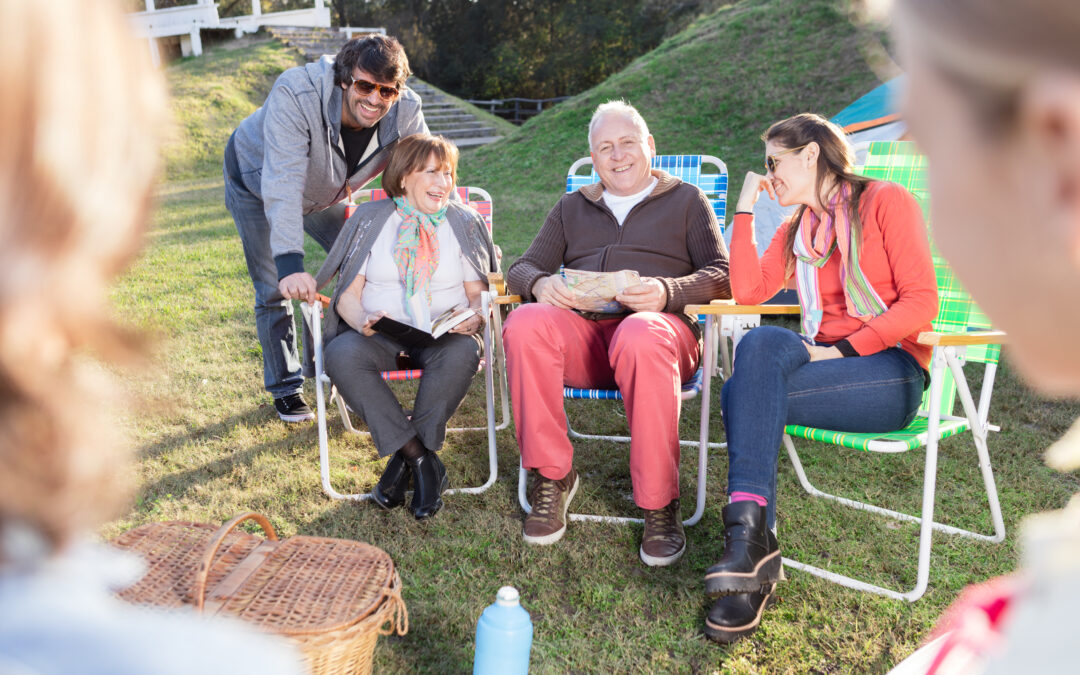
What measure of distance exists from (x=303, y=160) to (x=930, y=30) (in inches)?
113

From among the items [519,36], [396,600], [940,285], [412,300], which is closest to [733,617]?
[396,600]

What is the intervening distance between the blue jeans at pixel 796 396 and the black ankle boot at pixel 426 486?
1070mm

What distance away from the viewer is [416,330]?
2889 mm

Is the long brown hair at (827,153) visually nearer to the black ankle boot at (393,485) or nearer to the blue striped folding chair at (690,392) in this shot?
the blue striped folding chair at (690,392)

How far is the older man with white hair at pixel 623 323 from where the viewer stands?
2.44 m

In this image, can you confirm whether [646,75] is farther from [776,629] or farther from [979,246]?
[979,246]

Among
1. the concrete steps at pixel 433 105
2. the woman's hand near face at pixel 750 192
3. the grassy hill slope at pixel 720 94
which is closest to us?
the woman's hand near face at pixel 750 192

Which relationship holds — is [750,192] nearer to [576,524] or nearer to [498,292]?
[498,292]

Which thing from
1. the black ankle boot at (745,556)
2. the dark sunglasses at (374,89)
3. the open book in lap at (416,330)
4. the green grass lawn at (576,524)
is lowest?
the green grass lawn at (576,524)

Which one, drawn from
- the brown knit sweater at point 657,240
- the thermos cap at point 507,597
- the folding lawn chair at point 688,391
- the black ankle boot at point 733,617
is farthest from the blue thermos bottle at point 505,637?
the brown knit sweater at point 657,240

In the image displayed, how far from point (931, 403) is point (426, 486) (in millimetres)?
1643

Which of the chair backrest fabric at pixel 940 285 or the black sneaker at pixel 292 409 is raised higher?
the chair backrest fabric at pixel 940 285

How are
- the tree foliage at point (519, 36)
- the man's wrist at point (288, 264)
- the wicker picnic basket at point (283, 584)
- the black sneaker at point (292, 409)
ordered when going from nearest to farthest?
1. the wicker picnic basket at point (283, 584)
2. the man's wrist at point (288, 264)
3. the black sneaker at point (292, 409)
4. the tree foliage at point (519, 36)

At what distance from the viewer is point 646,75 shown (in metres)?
11.7
